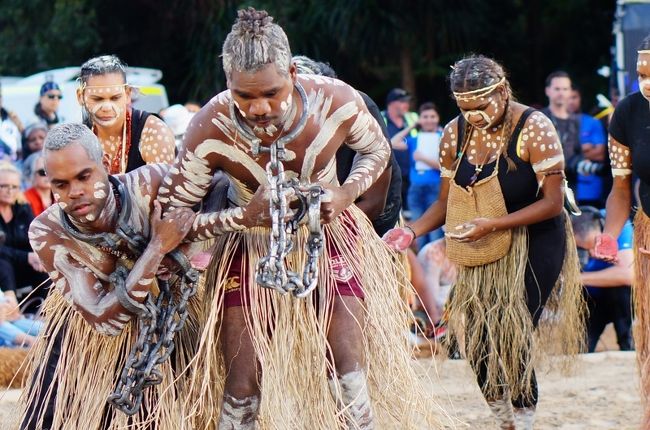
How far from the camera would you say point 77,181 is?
387cm

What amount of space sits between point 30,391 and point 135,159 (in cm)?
115

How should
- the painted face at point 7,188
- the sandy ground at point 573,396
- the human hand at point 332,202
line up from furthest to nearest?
the painted face at point 7,188
the sandy ground at point 573,396
the human hand at point 332,202

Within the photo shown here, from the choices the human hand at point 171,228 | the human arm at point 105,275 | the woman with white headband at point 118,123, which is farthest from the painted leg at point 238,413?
the woman with white headband at point 118,123

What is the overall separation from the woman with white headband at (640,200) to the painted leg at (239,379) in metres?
1.67

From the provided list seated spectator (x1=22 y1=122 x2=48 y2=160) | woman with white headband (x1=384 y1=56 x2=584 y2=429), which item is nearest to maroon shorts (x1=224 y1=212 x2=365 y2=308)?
woman with white headband (x1=384 y1=56 x2=584 y2=429)

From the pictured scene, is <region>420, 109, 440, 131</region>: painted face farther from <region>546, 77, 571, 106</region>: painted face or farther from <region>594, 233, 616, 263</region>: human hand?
<region>594, 233, 616, 263</region>: human hand

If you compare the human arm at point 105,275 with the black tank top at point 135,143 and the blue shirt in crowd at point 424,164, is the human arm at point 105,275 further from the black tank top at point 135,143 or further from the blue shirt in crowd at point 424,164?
the blue shirt in crowd at point 424,164

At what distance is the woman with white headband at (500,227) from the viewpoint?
514 cm

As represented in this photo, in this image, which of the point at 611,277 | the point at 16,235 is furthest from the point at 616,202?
the point at 16,235

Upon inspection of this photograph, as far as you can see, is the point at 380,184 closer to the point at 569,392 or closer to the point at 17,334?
the point at 569,392

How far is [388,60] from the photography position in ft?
49.7

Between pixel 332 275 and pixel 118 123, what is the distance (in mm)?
1437

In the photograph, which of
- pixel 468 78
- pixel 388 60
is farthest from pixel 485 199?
pixel 388 60

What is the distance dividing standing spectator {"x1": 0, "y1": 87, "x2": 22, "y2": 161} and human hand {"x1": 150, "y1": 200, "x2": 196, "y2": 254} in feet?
18.3
